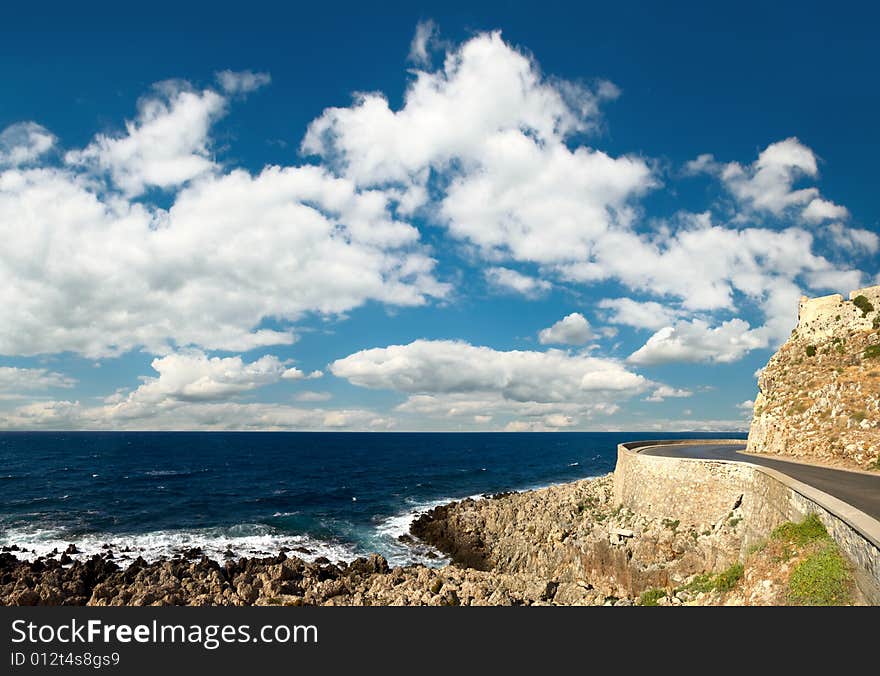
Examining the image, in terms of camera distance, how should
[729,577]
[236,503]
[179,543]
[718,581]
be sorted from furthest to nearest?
[236,503] → [179,543] → [718,581] → [729,577]

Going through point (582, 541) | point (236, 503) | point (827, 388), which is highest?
point (827, 388)

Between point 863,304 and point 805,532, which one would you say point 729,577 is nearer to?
point 805,532

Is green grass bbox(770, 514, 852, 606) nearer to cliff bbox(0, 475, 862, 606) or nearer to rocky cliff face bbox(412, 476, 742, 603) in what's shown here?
cliff bbox(0, 475, 862, 606)

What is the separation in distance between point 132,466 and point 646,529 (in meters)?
107

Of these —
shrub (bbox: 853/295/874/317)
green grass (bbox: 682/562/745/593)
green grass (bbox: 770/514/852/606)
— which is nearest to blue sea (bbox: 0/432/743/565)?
green grass (bbox: 682/562/745/593)

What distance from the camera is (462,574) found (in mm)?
28438

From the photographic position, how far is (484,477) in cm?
8494

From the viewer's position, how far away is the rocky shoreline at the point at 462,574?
23.9 m

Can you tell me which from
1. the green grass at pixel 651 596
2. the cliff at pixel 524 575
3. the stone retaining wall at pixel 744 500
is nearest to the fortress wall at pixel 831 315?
the stone retaining wall at pixel 744 500

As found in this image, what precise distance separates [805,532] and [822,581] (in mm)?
3572

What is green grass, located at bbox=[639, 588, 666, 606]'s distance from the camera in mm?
22578

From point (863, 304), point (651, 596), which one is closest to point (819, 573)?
point (651, 596)

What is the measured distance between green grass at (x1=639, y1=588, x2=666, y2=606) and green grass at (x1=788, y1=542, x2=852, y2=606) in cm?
984

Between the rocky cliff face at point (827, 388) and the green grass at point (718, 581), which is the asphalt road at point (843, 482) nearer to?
the rocky cliff face at point (827, 388)
